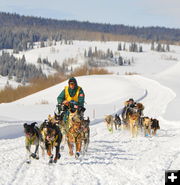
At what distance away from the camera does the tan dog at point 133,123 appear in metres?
14.4

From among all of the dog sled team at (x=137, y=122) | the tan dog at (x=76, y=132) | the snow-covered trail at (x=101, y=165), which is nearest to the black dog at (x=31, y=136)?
the snow-covered trail at (x=101, y=165)

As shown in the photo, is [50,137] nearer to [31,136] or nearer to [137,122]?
[31,136]

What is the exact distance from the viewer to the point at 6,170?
26.3ft

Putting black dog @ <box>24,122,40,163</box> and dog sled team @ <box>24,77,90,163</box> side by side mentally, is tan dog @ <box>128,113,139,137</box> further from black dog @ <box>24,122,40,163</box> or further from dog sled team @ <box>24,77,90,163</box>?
black dog @ <box>24,122,40,163</box>

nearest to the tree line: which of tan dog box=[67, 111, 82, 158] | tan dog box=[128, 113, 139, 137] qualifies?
tan dog box=[128, 113, 139, 137]

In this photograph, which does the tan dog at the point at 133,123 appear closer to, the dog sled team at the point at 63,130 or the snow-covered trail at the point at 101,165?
the snow-covered trail at the point at 101,165

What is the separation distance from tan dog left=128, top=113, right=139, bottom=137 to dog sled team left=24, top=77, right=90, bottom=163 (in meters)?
3.87

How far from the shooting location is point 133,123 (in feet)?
47.4

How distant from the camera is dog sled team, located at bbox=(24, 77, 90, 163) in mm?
8602

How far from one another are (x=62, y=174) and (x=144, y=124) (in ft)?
24.3

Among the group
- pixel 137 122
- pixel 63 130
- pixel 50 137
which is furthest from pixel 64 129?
pixel 137 122

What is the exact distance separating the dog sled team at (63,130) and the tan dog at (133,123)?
3.87 metres

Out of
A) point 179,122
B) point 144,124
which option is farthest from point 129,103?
point 179,122

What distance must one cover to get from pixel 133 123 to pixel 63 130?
4030 mm
